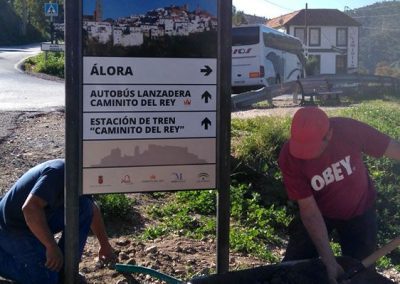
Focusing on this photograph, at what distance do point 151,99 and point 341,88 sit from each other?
19.5 meters

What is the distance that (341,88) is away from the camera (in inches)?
915

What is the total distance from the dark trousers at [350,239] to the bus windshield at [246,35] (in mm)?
21345

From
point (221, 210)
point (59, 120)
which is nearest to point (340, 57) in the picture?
point (59, 120)

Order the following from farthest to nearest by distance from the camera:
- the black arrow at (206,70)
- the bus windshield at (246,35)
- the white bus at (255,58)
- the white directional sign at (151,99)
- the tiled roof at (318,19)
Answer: the tiled roof at (318,19) < the bus windshield at (246,35) < the white bus at (255,58) < the black arrow at (206,70) < the white directional sign at (151,99)

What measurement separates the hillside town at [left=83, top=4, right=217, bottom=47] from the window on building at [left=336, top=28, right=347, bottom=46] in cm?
6940

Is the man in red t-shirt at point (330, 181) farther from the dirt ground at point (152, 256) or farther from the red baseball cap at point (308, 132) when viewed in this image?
the dirt ground at point (152, 256)

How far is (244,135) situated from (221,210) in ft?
18.1

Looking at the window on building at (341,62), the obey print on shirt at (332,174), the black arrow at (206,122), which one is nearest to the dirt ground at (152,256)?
the black arrow at (206,122)

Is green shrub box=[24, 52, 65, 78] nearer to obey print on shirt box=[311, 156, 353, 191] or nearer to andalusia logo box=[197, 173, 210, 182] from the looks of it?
andalusia logo box=[197, 173, 210, 182]

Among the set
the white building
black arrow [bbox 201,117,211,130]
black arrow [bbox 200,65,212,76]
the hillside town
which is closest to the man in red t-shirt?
black arrow [bbox 201,117,211,130]

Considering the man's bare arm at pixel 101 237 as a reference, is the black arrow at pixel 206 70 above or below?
above

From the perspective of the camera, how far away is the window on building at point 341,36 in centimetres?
7188

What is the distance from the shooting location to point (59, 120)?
1166 cm

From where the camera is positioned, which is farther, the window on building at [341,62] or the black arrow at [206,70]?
the window on building at [341,62]
